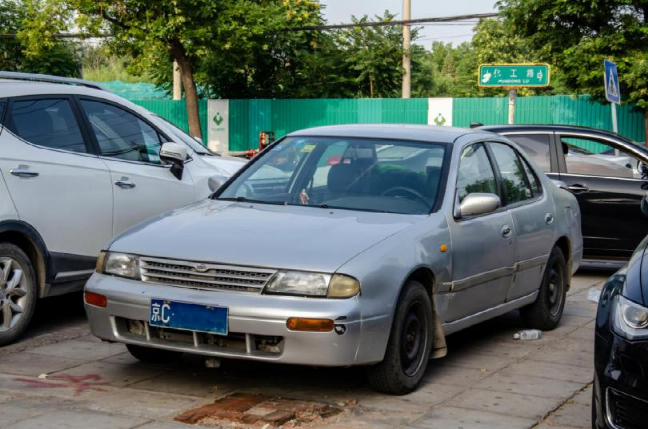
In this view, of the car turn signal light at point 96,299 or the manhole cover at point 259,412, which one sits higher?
the car turn signal light at point 96,299

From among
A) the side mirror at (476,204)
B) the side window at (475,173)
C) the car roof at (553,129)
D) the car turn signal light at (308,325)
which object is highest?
the car roof at (553,129)

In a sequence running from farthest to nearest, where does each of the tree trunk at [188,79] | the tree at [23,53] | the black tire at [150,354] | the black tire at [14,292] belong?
1. the tree at [23,53]
2. the tree trunk at [188,79]
3. the black tire at [14,292]
4. the black tire at [150,354]

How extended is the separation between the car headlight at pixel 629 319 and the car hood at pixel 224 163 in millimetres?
5085

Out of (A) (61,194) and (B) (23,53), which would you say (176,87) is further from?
(A) (61,194)

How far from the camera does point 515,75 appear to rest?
2055 cm

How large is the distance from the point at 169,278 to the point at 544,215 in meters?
3.32

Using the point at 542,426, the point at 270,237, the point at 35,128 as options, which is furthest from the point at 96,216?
the point at 542,426

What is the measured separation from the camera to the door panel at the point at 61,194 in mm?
7102

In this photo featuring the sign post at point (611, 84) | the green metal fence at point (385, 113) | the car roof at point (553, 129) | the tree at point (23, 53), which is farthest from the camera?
the tree at point (23, 53)

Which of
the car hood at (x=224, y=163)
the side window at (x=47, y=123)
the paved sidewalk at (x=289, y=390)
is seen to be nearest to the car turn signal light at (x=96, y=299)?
the paved sidewalk at (x=289, y=390)

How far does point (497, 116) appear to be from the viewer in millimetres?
32469

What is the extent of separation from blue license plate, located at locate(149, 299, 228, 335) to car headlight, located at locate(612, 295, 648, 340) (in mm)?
1960

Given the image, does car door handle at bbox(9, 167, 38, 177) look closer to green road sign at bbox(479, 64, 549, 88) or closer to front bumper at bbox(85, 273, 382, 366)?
front bumper at bbox(85, 273, 382, 366)

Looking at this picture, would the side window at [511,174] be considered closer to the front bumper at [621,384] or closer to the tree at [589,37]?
the front bumper at [621,384]
